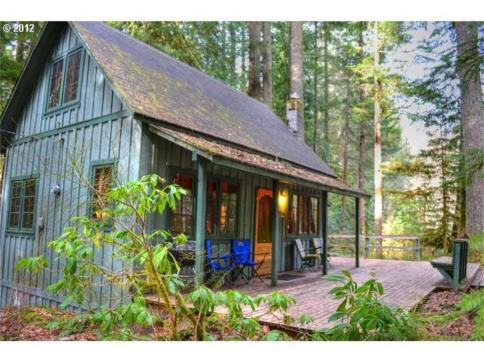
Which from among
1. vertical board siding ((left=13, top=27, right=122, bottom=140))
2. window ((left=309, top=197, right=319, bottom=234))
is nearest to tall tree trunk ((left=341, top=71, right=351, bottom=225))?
window ((left=309, top=197, right=319, bottom=234))

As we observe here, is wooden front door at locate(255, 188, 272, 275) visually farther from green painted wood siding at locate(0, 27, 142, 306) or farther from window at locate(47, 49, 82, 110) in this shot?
window at locate(47, 49, 82, 110)

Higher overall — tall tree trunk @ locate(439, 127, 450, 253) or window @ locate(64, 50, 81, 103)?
window @ locate(64, 50, 81, 103)

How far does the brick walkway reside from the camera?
431cm

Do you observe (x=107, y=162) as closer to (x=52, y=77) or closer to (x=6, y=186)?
(x=52, y=77)

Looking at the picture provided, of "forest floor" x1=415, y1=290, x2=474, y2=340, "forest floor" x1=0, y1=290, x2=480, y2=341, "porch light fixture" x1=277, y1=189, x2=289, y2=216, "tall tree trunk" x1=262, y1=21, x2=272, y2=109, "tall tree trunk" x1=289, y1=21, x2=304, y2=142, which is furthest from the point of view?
"tall tree trunk" x1=262, y1=21, x2=272, y2=109

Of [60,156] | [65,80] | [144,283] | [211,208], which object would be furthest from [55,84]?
[144,283]

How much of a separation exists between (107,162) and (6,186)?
2833 millimetres

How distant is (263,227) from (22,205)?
4.32 metres

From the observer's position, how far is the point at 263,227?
7.40 meters

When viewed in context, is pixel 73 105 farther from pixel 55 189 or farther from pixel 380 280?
pixel 380 280

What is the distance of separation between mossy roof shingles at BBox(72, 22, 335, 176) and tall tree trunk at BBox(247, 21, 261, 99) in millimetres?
3664

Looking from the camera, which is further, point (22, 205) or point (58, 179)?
point (22, 205)

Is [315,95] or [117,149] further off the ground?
[315,95]
